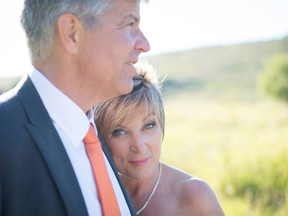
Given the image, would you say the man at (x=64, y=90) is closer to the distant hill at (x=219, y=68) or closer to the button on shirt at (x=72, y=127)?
the button on shirt at (x=72, y=127)

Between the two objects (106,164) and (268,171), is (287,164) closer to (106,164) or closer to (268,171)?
(268,171)

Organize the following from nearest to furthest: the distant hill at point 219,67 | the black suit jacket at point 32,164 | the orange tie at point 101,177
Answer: the black suit jacket at point 32,164, the orange tie at point 101,177, the distant hill at point 219,67

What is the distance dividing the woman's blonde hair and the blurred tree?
1723 inches

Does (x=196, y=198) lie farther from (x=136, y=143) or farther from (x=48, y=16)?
(x=48, y=16)

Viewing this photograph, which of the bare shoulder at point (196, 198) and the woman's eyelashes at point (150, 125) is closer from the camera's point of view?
the bare shoulder at point (196, 198)

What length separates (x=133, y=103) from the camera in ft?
9.53

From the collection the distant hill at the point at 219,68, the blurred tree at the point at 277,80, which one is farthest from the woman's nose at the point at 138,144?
the distant hill at the point at 219,68

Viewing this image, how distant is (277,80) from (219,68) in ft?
145

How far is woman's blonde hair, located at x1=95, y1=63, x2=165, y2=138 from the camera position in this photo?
9.52ft

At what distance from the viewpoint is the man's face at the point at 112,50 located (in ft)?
7.09

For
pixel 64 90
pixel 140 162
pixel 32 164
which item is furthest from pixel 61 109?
pixel 140 162

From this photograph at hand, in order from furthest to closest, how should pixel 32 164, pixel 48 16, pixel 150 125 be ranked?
pixel 150 125
pixel 48 16
pixel 32 164

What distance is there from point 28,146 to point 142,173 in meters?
1.18

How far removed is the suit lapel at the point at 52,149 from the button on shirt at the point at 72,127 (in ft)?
0.19
